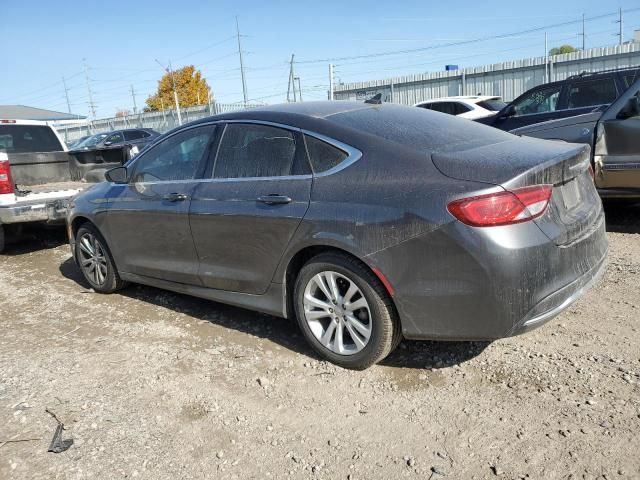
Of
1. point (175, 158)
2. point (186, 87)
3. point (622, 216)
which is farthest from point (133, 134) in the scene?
point (186, 87)

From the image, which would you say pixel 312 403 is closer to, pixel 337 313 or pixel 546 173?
pixel 337 313

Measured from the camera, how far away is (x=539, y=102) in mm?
8258

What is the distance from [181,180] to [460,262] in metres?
2.33

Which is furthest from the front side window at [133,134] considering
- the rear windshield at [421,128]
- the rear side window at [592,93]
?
the rear windshield at [421,128]

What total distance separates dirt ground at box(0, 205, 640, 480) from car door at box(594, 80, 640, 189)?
65.8 inches

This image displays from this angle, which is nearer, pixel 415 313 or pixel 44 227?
pixel 415 313

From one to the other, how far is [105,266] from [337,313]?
2.85 m

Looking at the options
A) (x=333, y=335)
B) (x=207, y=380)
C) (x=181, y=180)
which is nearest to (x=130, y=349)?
(x=207, y=380)

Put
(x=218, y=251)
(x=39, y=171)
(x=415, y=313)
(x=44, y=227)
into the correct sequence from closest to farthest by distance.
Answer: (x=415, y=313) < (x=218, y=251) < (x=39, y=171) < (x=44, y=227)

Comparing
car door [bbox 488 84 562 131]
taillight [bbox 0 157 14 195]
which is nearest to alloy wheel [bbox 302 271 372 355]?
taillight [bbox 0 157 14 195]

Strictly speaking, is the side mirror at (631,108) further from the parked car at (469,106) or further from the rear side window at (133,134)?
the rear side window at (133,134)

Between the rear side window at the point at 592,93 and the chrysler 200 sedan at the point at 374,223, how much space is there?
4.88 metres

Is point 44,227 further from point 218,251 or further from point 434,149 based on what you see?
point 434,149

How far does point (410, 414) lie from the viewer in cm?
279
